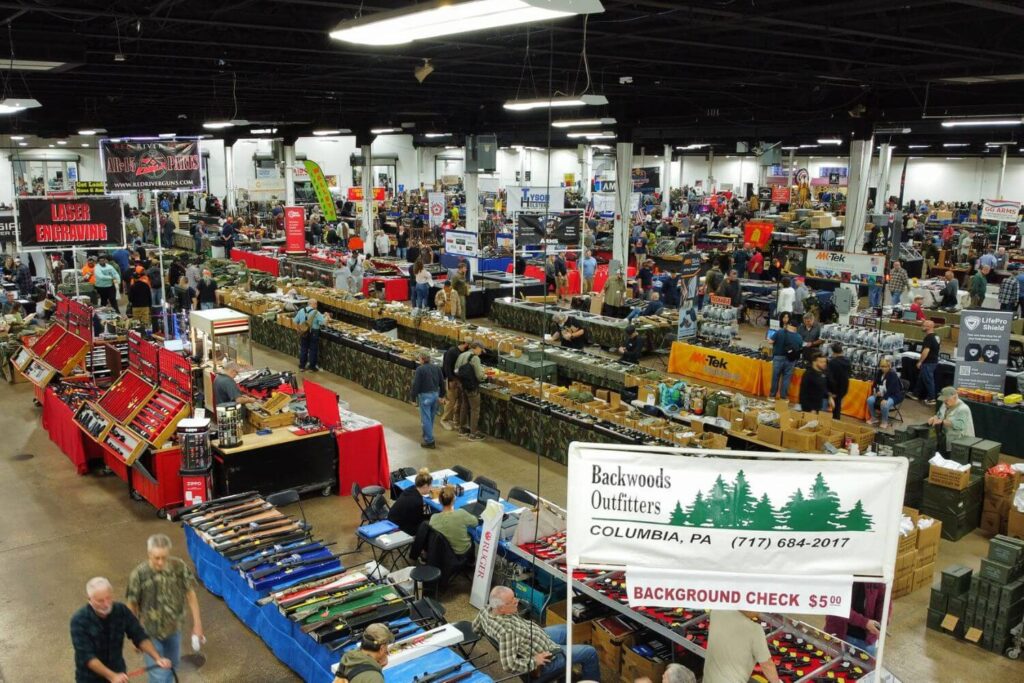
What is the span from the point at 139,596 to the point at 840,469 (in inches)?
176

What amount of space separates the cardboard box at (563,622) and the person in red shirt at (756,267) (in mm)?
19372

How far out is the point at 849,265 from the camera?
55.1ft

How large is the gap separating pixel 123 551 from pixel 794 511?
23.4ft

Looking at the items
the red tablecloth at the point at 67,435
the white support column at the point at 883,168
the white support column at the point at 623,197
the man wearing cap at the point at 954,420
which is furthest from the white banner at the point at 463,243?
the man wearing cap at the point at 954,420

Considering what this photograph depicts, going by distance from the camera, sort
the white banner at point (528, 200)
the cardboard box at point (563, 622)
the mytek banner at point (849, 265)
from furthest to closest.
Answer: the white banner at point (528, 200) < the mytek banner at point (849, 265) < the cardboard box at point (563, 622)

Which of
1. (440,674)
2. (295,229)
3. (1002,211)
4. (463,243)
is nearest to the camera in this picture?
(440,674)

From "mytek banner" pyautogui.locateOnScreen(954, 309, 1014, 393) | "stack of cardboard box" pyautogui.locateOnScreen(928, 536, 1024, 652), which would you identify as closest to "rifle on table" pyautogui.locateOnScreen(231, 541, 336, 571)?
"stack of cardboard box" pyautogui.locateOnScreen(928, 536, 1024, 652)

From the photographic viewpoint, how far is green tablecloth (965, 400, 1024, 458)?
1140cm

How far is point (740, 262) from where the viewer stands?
82.7ft

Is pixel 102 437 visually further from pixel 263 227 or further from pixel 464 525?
pixel 263 227

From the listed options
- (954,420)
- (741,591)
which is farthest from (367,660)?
(954,420)

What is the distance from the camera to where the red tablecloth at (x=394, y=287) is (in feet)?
72.0

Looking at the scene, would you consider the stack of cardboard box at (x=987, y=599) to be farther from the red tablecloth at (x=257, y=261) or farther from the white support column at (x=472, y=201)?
the red tablecloth at (x=257, y=261)

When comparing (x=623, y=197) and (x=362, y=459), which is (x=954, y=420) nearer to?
(x=362, y=459)
